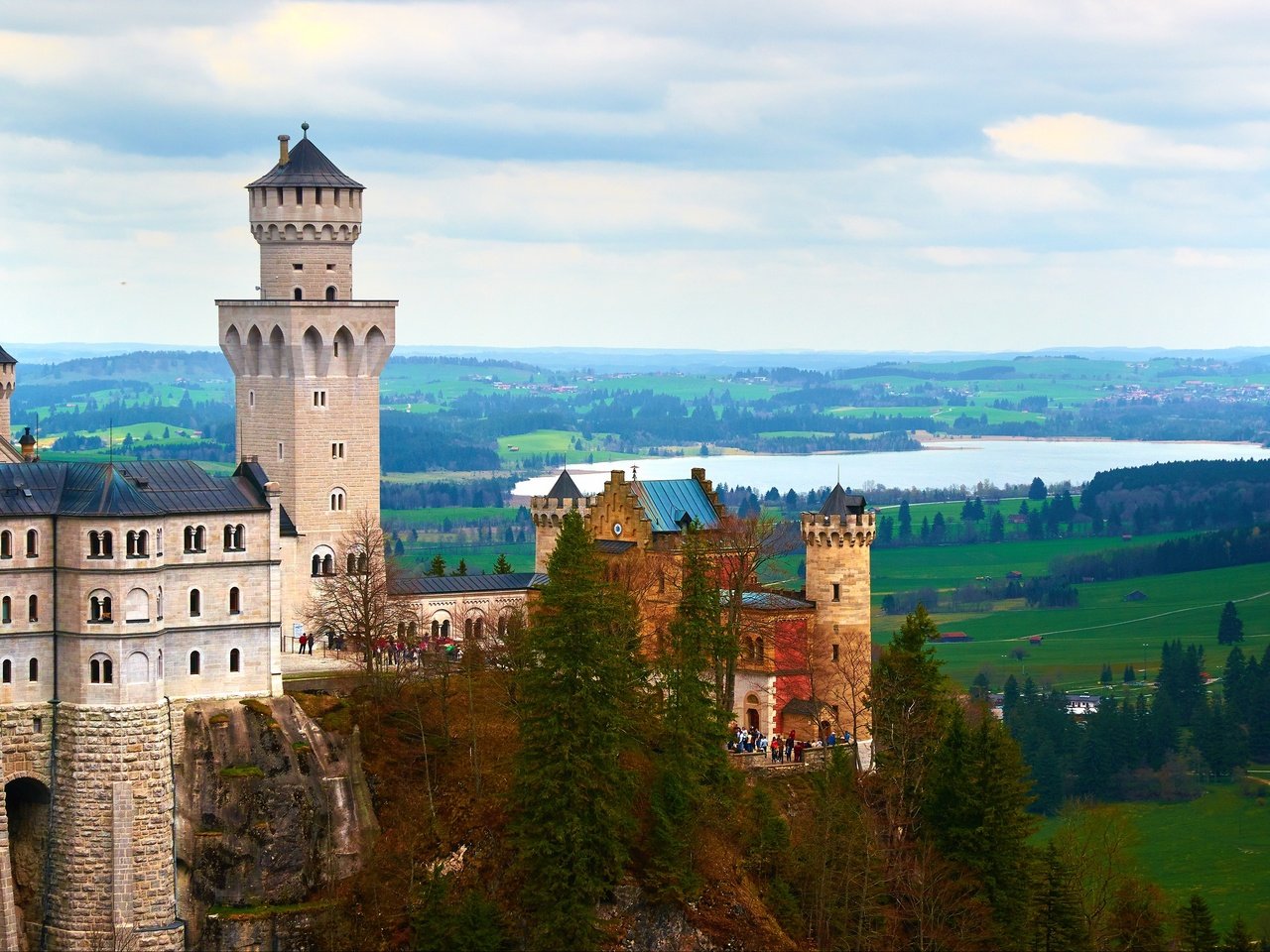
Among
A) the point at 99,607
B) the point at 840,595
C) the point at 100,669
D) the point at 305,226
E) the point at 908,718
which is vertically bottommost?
the point at 908,718

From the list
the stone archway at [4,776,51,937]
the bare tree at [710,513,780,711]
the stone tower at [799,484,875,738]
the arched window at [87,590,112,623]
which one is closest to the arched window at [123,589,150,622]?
the arched window at [87,590,112,623]

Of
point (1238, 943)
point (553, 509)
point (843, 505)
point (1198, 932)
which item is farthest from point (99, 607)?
point (1238, 943)

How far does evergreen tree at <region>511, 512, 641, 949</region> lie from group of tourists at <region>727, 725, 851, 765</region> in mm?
9096

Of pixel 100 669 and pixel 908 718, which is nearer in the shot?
pixel 100 669

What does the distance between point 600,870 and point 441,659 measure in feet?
37.3

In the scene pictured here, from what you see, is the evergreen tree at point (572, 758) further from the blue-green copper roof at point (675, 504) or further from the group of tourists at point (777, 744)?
the blue-green copper roof at point (675, 504)

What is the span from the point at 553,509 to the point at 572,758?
22.8 metres

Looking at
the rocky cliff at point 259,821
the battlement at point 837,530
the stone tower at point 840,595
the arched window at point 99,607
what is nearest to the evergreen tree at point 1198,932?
the stone tower at point 840,595

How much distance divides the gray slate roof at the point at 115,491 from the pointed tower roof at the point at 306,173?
19.1 meters

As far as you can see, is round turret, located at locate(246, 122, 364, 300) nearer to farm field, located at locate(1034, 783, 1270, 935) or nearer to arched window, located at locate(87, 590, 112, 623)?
arched window, located at locate(87, 590, 112, 623)

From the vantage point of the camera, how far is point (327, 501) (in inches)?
3775

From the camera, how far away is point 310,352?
3787 inches

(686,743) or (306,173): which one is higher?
(306,173)

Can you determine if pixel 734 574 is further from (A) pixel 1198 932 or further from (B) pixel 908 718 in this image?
(A) pixel 1198 932
